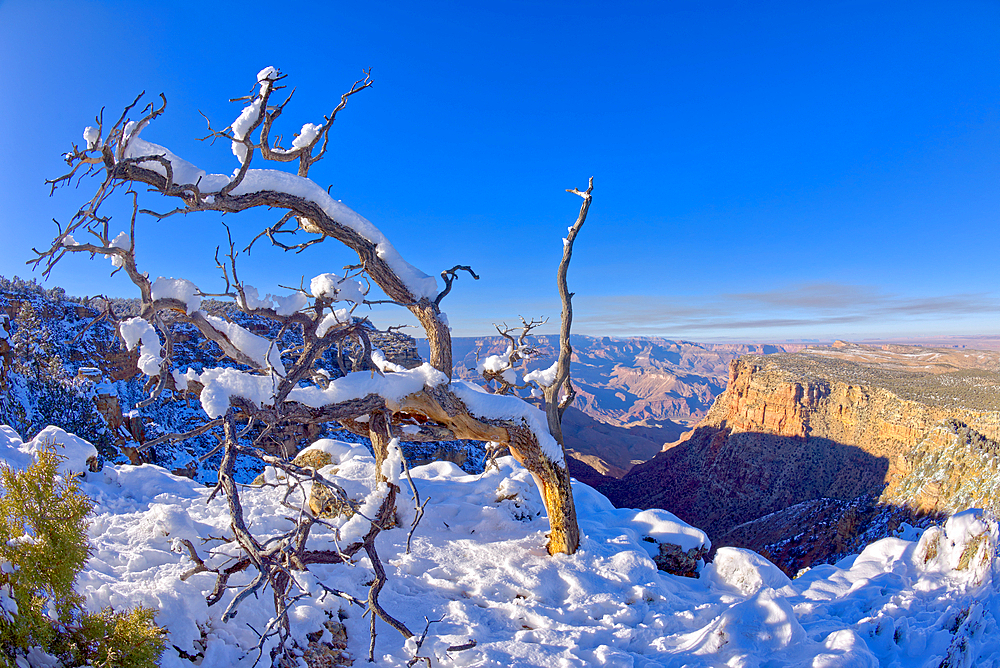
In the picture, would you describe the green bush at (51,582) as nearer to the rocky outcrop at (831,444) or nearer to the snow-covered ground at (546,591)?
the snow-covered ground at (546,591)

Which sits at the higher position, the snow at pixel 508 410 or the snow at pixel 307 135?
the snow at pixel 307 135

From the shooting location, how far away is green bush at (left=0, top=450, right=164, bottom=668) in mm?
2043

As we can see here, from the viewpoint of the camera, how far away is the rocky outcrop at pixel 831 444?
3219 centimetres

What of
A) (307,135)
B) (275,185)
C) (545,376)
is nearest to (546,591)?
(545,376)

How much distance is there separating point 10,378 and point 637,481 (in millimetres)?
67108

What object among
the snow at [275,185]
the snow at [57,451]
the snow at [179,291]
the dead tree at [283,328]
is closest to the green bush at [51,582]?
the dead tree at [283,328]

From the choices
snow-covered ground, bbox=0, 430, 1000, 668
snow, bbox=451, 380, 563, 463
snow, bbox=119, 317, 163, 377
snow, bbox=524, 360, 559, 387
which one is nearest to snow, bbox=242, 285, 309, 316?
snow, bbox=119, 317, 163, 377

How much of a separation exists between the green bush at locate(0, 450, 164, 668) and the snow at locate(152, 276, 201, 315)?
1968 mm

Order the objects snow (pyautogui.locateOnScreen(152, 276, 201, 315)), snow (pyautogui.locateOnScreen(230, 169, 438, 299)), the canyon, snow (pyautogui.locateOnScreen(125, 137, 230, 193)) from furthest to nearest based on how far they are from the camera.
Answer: the canyon, snow (pyautogui.locateOnScreen(230, 169, 438, 299)), snow (pyautogui.locateOnScreen(152, 276, 201, 315)), snow (pyautogui.locateOnScreen(125, 137, 230, 193))

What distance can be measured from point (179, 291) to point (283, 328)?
109 centimetres

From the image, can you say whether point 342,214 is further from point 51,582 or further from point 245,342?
point 51,582

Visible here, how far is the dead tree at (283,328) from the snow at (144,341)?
1 centimetres

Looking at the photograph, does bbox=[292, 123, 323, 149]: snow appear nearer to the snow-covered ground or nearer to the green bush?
the green bush

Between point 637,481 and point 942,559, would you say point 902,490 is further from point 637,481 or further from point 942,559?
point 942,559
